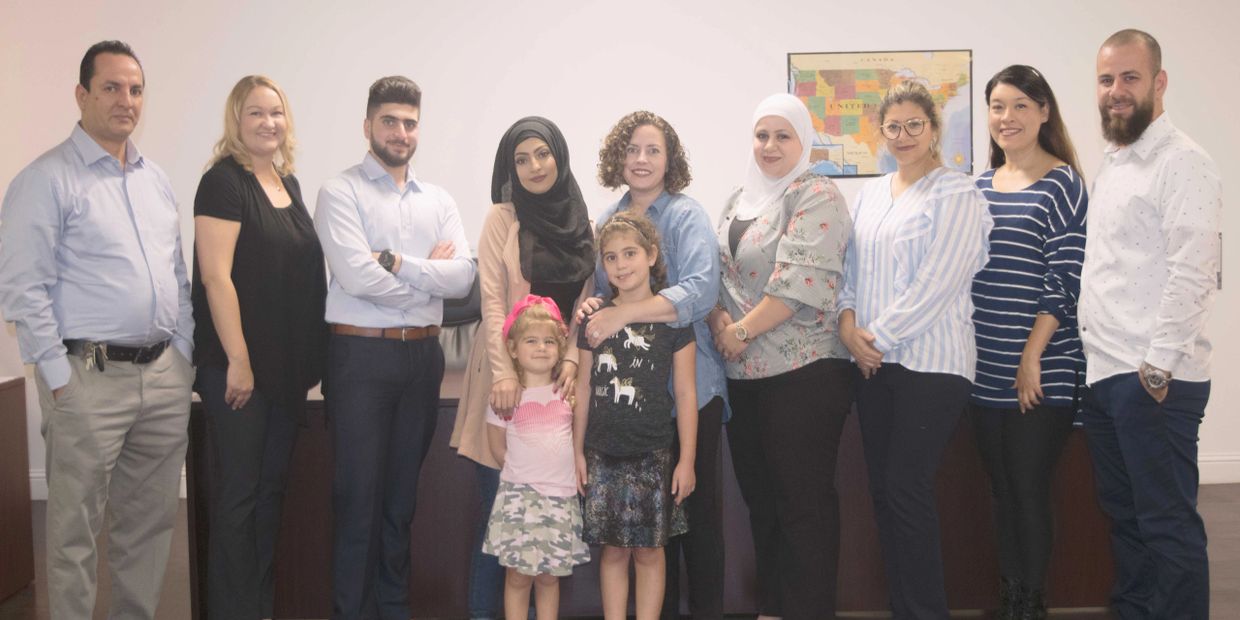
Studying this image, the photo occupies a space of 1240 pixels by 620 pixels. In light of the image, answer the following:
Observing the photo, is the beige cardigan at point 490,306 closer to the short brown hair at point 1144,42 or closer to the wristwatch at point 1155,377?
the wristwatch at point 1155,377

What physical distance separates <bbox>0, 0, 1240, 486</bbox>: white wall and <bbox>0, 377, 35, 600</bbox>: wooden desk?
157 centimetres

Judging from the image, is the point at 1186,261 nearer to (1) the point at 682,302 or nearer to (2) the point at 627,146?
(1) the point at 682,302

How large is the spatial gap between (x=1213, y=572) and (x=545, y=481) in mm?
2466

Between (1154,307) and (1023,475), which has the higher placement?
(1154,307)

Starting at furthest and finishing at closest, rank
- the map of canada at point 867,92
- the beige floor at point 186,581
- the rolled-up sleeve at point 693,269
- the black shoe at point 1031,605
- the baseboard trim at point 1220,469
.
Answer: the baseboard trim at point 1220,469
the map of canada at point 867,92
the beige floor at point 186,581
the black shoe at point 1031,605
the rolled-up sleeve at point 693,269

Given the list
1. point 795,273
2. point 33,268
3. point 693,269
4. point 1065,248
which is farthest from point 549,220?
→ point 1065,248

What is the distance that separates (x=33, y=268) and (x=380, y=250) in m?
0.82

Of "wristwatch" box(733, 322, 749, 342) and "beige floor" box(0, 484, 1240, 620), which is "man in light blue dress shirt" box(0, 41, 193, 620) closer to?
"beige floor" box(0, 484, 1240, 620)

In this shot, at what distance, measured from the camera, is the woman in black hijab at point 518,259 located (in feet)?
7.87

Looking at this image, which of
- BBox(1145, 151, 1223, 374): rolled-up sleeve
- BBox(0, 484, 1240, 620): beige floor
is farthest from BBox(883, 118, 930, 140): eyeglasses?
BBox(0, 484, 1240, 620): beige floor

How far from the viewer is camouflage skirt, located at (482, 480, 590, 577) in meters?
2.26

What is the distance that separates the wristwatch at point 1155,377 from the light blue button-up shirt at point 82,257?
2.46 m

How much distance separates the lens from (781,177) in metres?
2.45

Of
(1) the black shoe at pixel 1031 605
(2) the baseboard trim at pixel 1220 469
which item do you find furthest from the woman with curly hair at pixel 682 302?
(2) the baseboard trim at pixel 1220 469
